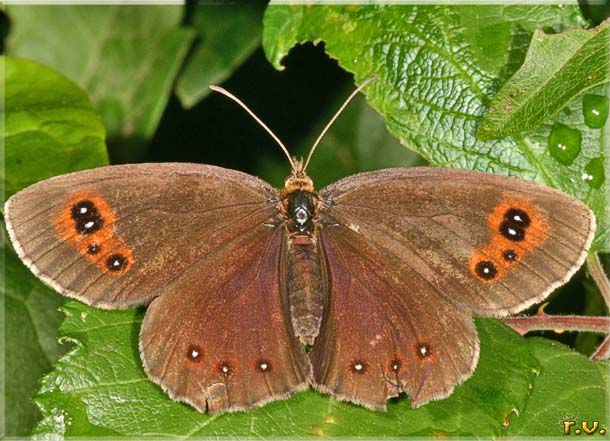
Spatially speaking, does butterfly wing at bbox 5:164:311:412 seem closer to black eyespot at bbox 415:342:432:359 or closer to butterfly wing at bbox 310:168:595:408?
butterfly wing at bbox 310:168:595:408

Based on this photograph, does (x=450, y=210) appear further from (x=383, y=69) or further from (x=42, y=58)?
(x=42, y=58)

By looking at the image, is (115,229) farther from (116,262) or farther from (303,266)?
(303,266)

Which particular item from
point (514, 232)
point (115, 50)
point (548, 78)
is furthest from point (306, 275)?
point (115, 50)

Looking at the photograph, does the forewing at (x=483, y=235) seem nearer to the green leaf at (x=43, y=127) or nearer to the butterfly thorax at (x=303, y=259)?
the butterfly thorax at (x=303, y=259)

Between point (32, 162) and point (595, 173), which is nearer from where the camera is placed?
point (595, 173)

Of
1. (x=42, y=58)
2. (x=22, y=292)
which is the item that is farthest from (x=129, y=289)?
(x=42, y=58)

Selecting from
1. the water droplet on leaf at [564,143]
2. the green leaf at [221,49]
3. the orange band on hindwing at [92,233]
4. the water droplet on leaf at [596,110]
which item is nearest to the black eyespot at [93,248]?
the orange band on hindwing at [92,233]

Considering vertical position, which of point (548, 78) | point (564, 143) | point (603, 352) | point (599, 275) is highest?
point (548, 78)
